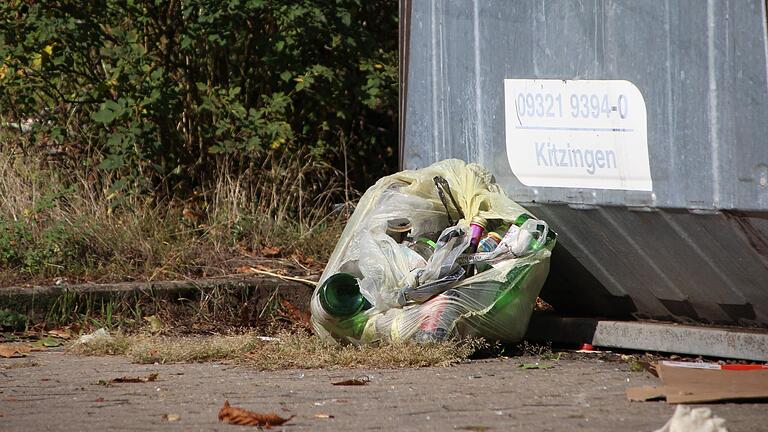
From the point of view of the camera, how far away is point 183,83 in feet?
25.6

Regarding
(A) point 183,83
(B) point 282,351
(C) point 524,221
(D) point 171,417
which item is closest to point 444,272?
(C) point 524,221

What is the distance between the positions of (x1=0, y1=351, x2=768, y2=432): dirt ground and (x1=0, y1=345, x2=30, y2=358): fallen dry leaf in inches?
9.8

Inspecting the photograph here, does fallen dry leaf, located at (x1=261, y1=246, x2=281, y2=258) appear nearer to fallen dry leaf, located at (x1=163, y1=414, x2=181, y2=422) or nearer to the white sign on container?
the white sign on container

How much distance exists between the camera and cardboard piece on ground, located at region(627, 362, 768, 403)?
13.1ft

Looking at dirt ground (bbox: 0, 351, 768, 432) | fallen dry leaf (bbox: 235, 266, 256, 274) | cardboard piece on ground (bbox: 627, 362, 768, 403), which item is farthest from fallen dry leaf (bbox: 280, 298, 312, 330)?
cardboard piece on ground (bbox: 627, 362, 768, 403)

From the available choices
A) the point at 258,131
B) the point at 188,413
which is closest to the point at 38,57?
the point at 258,131

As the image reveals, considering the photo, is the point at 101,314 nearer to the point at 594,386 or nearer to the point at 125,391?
the point at 125,391

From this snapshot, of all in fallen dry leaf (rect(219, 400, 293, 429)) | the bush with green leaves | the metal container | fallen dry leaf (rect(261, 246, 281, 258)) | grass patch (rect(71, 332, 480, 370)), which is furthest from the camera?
the bush with green leaves

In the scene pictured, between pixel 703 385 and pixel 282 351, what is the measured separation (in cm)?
182

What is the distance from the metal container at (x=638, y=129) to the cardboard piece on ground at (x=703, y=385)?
57 cm

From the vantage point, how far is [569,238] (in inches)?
208

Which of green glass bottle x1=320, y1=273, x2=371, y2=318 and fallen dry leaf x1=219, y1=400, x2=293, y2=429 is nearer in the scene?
fallen dry leaf x1=219, y1=400, x2=293, y2=429

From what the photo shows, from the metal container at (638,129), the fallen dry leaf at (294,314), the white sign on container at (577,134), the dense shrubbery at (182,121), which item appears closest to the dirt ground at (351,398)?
the metal container at (638,129)

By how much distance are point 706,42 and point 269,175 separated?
3690mm
